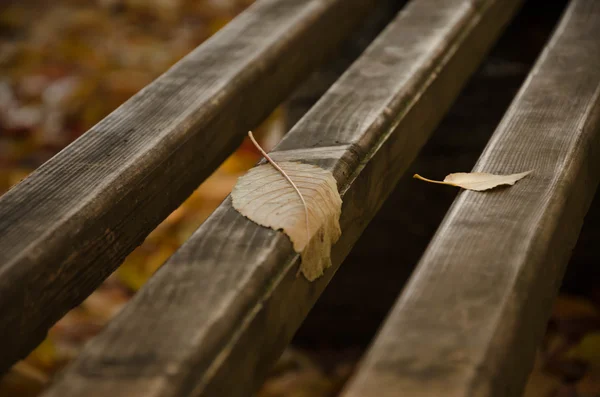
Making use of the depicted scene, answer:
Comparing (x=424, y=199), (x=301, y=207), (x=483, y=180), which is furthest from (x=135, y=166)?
(x=424, y=199)

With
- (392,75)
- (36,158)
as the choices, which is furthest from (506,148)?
(36,158)

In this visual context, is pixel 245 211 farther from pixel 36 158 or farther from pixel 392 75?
pixel 36 158

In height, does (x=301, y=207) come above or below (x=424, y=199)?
above

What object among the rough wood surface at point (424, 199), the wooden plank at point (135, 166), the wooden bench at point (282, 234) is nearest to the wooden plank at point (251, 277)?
the wooden bench at point (282, 234)

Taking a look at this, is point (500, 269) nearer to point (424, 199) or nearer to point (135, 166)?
point (135, 166)

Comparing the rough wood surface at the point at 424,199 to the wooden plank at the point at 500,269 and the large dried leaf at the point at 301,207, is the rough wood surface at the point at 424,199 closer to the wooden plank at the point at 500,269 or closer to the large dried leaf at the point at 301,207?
the wooden plank at the point at 500,269
